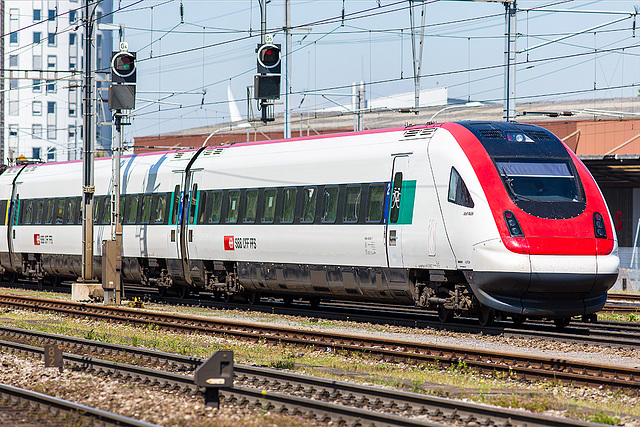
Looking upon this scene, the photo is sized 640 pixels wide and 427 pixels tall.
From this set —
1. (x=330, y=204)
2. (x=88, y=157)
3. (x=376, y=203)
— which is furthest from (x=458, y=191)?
(x=88, y=157)

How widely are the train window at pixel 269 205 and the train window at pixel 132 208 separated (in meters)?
5.85

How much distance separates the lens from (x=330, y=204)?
1977 cm

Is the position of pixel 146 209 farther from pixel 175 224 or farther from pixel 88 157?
pixel 88 157

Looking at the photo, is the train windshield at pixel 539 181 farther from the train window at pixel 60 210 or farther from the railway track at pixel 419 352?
the train window at pixel 60 210

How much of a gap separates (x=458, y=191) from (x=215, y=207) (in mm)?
8057


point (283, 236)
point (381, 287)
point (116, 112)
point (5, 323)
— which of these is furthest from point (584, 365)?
point (116, 112)

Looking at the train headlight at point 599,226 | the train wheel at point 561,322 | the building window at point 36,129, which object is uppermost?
the building window at point 36,129

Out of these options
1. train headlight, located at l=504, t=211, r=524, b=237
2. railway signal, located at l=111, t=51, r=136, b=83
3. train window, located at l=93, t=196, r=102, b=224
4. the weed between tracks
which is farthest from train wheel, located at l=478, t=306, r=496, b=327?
train window, located at l=93, t=196, r=102, b=224

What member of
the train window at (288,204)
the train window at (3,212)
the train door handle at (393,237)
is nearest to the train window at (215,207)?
the train window at (288,204)

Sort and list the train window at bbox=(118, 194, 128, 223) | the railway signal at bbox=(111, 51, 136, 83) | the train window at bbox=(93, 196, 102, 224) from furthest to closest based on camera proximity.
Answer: the train window at bbox=(93, 196, 102, 224) → the train window at bbox=(118, 194, 128, 223) → the railway signal at bbox=(111, 51, 136, 83)

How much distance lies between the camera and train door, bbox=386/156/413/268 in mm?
17891

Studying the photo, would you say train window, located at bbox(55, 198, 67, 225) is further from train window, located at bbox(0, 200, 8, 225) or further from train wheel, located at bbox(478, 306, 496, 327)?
train wheel, located at bbox(478, 306, 496, 327)

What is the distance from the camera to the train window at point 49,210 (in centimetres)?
2989

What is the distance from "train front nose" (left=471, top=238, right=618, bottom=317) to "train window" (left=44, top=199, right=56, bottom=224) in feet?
57.3
